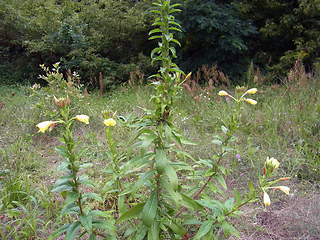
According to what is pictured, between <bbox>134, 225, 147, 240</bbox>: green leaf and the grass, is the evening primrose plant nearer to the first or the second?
<bbox>134, 225, 147, 240</bbox>: green leaf

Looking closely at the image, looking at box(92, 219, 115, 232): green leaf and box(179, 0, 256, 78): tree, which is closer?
box(92, 219, 115, 232): green leaf

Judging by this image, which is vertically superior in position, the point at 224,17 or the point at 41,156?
the point at 224,17

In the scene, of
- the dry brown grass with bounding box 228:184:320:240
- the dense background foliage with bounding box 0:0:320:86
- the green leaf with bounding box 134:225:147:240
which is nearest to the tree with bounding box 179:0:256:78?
the dense background foliage with bounding box 0:0:320:86

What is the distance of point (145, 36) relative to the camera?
6.79m

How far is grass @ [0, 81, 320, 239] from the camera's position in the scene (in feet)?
6.11

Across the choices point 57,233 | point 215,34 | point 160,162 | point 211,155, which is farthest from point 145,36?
point 57,233

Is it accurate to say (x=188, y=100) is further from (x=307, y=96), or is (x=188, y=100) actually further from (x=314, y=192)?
(x=314, y=192)

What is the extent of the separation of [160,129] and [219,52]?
4.82 meters

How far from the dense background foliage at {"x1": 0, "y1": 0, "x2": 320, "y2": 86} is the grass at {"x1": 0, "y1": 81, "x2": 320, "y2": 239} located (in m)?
1.62

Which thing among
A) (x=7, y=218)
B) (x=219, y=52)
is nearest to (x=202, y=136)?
(x=7, y=218)

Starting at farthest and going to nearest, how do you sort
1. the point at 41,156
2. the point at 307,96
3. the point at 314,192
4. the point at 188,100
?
the point at 188,100 < the point at 307,96 < the point at 41,156 < the point at 314,192

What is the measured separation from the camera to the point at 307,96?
3.61m

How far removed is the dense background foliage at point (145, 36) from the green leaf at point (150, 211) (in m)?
3.69

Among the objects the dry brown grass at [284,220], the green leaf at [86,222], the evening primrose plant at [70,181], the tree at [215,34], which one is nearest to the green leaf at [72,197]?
the evening primrose plant at [70,181]
